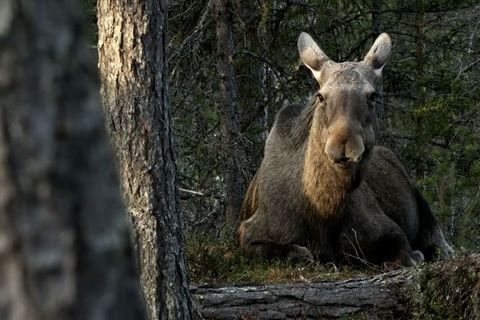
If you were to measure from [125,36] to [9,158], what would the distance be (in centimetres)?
430

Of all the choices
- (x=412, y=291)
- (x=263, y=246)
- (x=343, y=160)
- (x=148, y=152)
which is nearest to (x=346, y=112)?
(x=343, y=160)

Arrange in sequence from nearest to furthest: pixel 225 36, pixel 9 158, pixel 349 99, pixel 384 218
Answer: pixel 9 158 → pixel 349 99 → pixel 384 218 → pixel 225 36

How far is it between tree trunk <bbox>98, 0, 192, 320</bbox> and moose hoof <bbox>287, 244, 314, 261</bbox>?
3.81 meters

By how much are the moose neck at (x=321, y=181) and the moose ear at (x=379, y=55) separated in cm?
90

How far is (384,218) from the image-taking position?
10836 millimetres

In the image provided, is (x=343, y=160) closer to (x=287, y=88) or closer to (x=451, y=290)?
(x=451, y=290)

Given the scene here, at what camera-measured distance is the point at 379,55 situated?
1064cm

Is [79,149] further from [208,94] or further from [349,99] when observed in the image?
[208,94]

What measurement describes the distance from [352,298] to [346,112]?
2.21 metres

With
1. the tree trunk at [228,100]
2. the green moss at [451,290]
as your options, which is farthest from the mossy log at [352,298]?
the tree trunk at [228,100]

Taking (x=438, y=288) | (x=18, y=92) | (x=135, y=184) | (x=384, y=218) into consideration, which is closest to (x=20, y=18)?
(x=18, y=92)

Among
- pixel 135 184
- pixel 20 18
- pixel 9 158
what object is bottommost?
pixel 135 184

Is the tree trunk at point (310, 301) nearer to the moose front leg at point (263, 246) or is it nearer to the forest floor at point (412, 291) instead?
the forest floor at point (412, 291)

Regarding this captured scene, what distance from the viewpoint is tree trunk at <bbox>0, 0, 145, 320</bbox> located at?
1984mm
